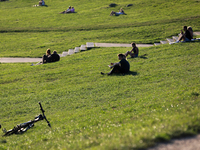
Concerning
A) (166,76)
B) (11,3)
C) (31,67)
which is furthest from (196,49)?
(11,3)

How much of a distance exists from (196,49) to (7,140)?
15162 mm

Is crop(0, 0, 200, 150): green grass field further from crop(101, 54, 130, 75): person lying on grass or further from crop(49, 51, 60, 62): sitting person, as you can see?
crop(49, 51, 60, 62): sitting person

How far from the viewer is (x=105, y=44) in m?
26.1

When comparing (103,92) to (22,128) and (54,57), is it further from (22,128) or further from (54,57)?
(54,57)

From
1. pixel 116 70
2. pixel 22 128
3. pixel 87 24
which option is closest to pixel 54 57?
pixel 116 70

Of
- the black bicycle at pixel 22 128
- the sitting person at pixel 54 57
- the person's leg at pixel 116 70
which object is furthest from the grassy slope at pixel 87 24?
the black bicycle at pixel 22 128

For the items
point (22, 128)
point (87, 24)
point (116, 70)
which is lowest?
point (22, 128)

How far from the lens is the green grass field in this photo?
23.2ft

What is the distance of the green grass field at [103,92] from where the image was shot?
7.07m

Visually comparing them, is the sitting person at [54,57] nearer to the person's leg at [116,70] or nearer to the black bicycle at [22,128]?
the person's leg at [116,70]

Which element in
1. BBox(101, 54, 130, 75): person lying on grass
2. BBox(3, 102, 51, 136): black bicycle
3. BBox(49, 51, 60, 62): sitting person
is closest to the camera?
BBox(3, 102, 51, 136): black bicycle

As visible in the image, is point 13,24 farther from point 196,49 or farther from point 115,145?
point 115,145

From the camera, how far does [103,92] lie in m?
13.2

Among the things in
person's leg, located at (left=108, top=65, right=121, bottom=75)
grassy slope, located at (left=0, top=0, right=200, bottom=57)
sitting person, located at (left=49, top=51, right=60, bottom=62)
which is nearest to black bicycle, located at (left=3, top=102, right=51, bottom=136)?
person's leg, located at (left=108, top=65, right=121, bottom=75)
